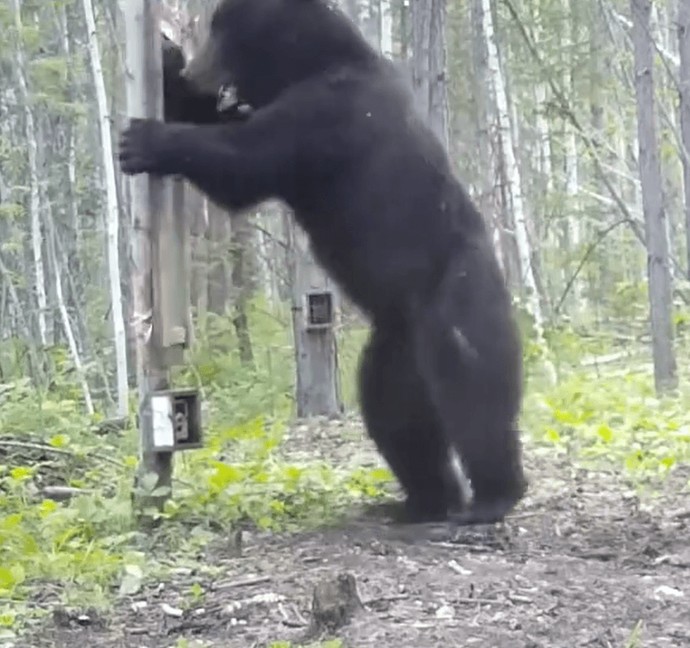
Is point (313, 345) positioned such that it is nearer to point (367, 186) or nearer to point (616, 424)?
point (616, 424)

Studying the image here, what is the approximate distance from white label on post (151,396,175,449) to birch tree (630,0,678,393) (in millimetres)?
4968

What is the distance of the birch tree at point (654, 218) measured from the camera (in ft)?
30.0

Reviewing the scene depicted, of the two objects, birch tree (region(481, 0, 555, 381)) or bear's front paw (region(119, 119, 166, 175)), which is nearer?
bear's front paw (region(119, 119, 166, 175))

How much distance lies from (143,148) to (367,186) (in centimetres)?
92

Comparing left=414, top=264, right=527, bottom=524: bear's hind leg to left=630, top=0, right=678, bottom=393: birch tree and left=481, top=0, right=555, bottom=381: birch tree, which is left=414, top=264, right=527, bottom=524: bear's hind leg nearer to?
left=630, top=0, right=678, bottom=393: birch tree

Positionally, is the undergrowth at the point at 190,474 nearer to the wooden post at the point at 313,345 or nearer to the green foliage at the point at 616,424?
the green foliage at the point at 616,424

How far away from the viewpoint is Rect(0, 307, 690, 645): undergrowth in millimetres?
4477

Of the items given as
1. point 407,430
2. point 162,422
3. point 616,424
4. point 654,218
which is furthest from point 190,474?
point 654,218

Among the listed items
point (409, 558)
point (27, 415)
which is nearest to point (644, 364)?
point (27, 415)

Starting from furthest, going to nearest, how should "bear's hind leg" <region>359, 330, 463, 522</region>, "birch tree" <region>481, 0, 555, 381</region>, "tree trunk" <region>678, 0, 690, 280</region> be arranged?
"birch tree" <region>481, 0, 555, 381</region>
"tree trunk" <region>678, 0, 690, 280</region>
"bear's hind leg" <region>359, 330, 463, 522</region>

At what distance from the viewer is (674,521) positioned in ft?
17.8

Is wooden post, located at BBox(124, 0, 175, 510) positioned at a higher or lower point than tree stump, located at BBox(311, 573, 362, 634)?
higher

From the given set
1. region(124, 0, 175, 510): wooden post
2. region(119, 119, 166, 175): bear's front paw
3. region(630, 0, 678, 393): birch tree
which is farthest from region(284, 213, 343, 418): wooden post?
region(119, 119, 166, 175): bear's front paw

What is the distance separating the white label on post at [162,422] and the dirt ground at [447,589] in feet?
1.96
